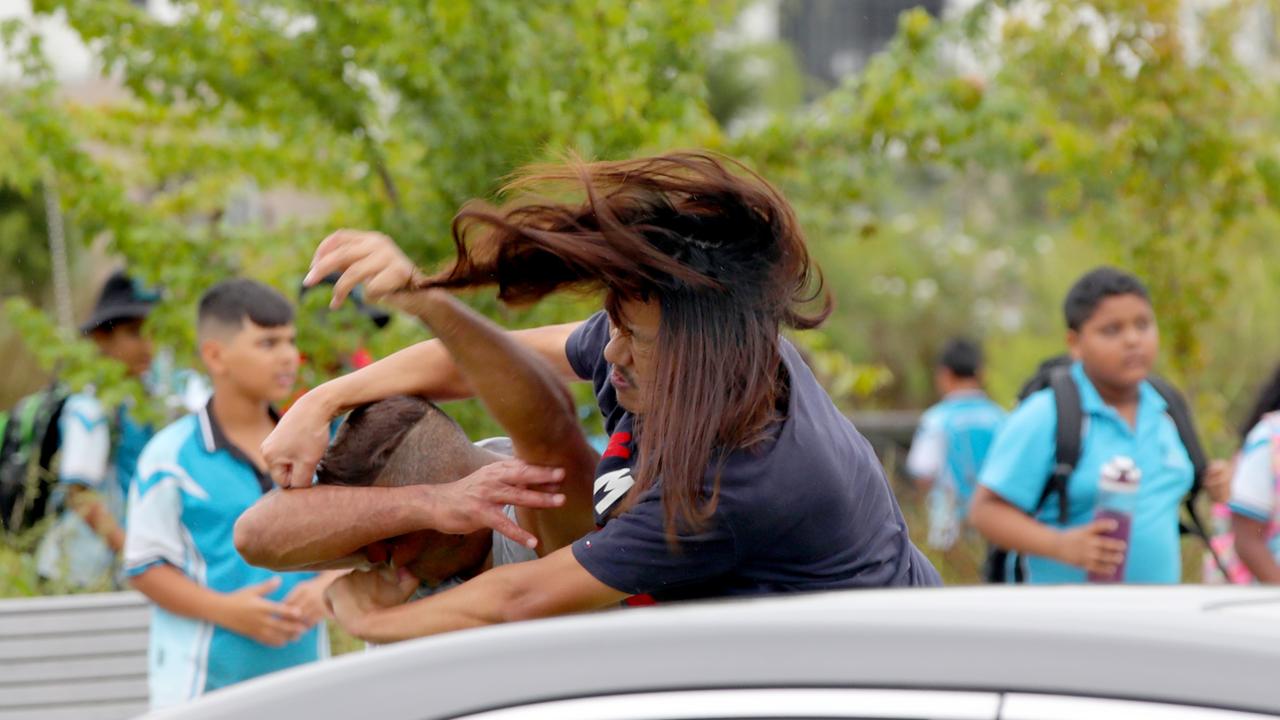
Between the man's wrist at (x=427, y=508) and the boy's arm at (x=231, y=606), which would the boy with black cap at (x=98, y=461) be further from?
the man's wrist at (x=427, y=508)

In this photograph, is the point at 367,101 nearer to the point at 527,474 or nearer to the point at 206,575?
the point at 206,575

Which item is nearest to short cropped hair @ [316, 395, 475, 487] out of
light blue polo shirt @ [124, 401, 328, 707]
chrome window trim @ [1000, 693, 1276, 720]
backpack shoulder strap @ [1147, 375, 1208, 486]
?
chrome window trim @ [1000, 693, 1276, 720]

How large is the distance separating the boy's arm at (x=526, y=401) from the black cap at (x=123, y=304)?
3734 millimetres

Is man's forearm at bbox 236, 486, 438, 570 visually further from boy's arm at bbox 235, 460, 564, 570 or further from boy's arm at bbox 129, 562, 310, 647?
boy's arm at bbox 129, 562, 310, 647

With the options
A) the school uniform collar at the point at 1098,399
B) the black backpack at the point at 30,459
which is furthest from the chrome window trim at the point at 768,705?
the black backpack at the point at 30,459

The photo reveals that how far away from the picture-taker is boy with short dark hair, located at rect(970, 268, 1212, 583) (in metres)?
4.57

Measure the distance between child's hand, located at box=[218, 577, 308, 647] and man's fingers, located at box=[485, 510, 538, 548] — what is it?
1.77m

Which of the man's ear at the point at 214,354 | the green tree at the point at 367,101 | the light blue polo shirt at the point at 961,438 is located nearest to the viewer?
the man's ear at the point at 214,354

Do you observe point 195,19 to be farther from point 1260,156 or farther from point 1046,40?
point 1260,156

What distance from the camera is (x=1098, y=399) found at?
474cm

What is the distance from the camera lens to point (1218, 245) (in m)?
7.83

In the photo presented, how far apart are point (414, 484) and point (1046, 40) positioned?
5880mm

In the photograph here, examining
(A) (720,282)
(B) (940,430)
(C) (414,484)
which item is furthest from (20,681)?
(B) (940,430)

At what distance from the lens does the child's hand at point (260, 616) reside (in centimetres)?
405
